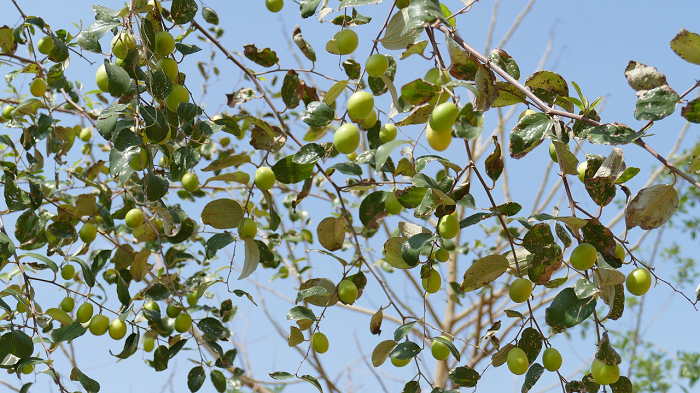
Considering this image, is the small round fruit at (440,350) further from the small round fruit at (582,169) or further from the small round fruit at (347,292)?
the small round fruit at (582,169)

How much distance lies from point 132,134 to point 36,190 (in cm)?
58

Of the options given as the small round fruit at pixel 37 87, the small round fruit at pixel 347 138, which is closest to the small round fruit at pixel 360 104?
the small round fruit at pixel 347 138

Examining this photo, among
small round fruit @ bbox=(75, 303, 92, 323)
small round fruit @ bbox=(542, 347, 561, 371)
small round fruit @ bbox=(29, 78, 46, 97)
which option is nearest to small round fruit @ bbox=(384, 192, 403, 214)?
small round fruit @ bbox=(542, 347, 561, 371)

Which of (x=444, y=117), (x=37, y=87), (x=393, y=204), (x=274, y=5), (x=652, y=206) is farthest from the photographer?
(x=37, y=87)

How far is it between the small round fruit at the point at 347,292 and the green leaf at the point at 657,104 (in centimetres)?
57

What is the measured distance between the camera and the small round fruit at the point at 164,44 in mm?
1024

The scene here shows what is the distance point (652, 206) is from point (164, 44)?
86 cm

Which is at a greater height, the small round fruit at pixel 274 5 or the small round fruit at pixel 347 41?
the small round fruit at pixel 274 5

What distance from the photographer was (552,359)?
0.91 meters

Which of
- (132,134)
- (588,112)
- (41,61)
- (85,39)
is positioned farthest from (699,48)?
(41,61)

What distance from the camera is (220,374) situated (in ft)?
5.09

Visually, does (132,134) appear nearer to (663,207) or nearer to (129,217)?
(129,217)

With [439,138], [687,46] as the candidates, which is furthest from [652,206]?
[439,138]

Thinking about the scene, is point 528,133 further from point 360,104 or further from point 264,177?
point 264,177
